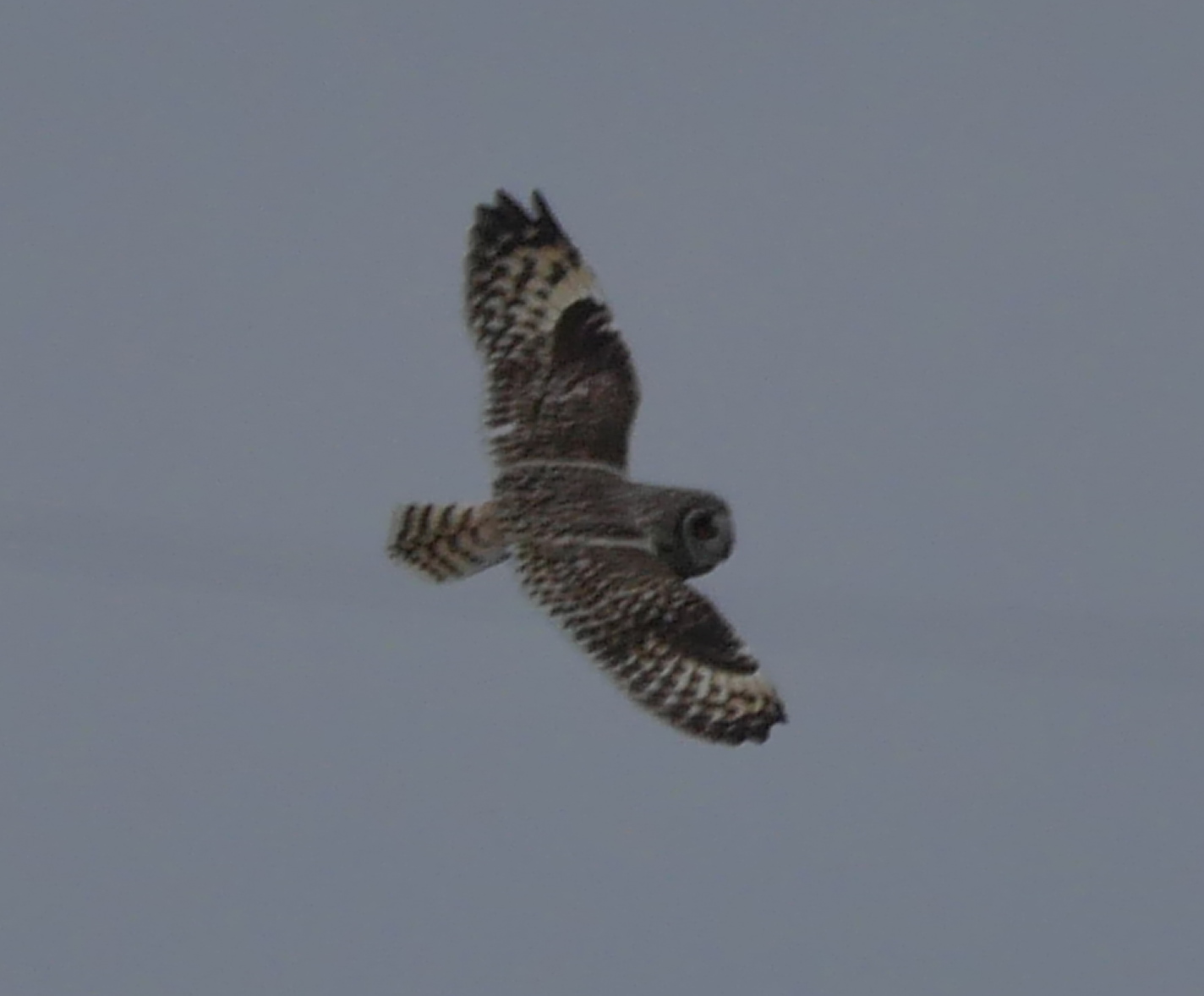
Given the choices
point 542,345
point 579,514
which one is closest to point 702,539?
point 579,514

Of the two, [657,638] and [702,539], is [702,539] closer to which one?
[702,539]

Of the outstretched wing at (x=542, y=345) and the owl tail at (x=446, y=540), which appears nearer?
the owl tail at (x=446, y=540)

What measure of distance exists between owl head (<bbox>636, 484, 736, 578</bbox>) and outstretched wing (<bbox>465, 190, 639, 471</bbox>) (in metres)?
0.51

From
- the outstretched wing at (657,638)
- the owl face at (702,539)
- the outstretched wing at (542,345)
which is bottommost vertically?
the outstretched wing at (657,638)

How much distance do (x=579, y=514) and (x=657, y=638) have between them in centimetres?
81

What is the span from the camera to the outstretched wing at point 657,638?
14766mm

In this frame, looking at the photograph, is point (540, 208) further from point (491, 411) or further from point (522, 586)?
point (522, 586)

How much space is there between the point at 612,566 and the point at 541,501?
0.58 meters

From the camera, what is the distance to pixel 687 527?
15.4 m

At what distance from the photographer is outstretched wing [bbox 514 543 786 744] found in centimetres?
1477

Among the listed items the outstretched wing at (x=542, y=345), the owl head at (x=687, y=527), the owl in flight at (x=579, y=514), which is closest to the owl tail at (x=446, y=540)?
the owl in flight at (x=579, y=514)

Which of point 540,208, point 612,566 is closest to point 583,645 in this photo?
point 612,566

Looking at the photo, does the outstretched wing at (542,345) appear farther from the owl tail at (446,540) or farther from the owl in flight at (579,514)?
the owl tail at (446,540)

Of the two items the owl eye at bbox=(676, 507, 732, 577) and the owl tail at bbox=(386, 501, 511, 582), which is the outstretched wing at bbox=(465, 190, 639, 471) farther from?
the owl eye at bbox=(676, 507, 732, 577)
